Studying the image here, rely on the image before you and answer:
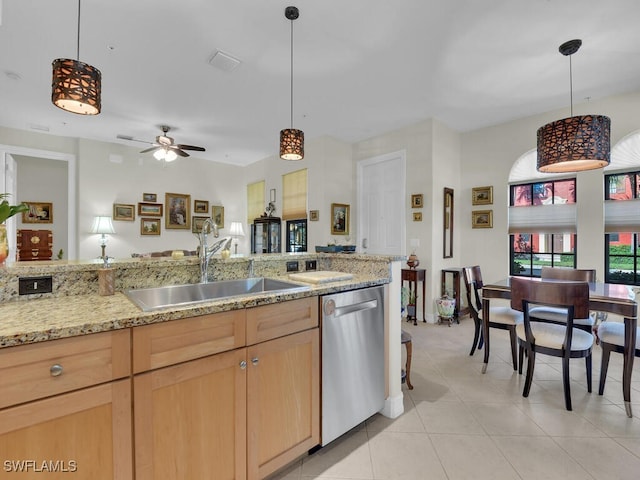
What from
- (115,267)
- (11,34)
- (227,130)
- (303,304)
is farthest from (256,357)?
(227,130)

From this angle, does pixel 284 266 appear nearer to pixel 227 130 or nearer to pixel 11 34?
pixel 11 34

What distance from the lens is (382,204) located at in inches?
203

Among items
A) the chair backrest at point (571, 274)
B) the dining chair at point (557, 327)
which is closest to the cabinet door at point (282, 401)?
the dining chair at point (557, 327)

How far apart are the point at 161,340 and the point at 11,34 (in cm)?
339

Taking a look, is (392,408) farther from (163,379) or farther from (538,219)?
A: (538,219)

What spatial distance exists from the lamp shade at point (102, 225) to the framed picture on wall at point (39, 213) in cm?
179

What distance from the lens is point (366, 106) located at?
13.3 feet

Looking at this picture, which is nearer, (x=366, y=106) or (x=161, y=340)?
(x=161, y=340)

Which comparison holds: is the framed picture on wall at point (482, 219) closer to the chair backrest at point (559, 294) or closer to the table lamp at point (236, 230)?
the chair backrest at point (559, 294)

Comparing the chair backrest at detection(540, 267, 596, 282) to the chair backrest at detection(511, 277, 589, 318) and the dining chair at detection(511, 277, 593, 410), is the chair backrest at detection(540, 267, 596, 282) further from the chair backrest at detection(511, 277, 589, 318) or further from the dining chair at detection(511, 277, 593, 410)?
the chair backrest at detection(511, 277, 589, 318)

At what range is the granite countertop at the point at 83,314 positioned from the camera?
3.02 feet

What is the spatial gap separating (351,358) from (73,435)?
1272 mm

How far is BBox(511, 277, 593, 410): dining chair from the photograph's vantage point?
2051 millimetres

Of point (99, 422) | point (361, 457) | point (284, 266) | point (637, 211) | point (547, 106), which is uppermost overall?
point (547, 106)
